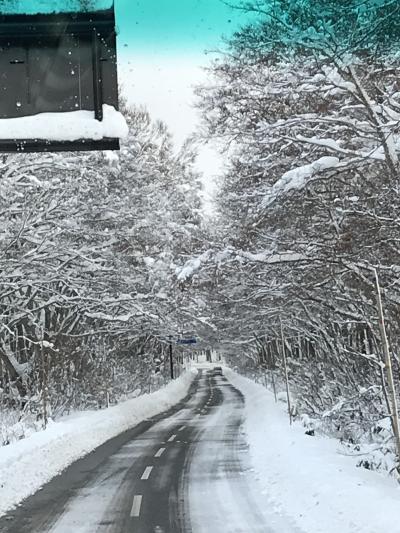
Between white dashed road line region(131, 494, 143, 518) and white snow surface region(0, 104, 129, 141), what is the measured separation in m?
5.94

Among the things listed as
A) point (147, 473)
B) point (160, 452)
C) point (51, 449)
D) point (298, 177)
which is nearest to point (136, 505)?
point (147, 473)

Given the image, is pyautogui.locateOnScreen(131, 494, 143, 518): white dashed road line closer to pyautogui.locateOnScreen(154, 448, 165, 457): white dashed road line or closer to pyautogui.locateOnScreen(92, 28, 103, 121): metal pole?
pyautogui.locateOnScreen(154, 448, 165, 457): white dashed road line

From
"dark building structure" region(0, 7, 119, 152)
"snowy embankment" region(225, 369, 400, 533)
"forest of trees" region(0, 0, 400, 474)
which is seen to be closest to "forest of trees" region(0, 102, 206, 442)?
"forest of trees" region(0, 0, 400, 474)

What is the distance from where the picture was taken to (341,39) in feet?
30.5

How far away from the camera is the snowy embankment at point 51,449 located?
10.4 m

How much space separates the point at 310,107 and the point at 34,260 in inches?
378

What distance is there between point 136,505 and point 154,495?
71cm

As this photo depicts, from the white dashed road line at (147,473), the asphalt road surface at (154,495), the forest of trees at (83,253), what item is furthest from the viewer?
the forest of trees at (83,253)

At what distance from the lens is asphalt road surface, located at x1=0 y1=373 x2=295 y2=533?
7789mm

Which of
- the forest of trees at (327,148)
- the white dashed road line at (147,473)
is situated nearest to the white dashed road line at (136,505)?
the white dashed road line at (147,473)

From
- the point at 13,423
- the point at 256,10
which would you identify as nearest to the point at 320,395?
the point at 13,423

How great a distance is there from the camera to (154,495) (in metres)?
9.72

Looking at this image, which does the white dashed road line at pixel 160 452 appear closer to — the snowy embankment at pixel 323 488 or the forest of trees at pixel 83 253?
the snowy embankment at pixel 323 488

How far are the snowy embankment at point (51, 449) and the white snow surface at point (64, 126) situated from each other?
664 cm
